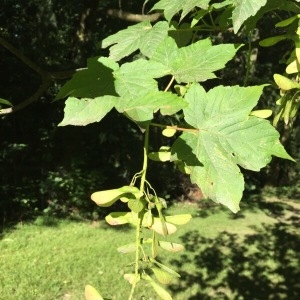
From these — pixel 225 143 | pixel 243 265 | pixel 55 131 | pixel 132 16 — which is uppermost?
pixel 132 16

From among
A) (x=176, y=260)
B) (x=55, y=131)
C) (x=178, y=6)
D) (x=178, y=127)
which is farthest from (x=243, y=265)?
(x=178, y=127)

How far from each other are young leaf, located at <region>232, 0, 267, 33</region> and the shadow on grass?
12.2 ft

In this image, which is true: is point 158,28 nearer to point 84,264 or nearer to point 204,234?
point 84,264

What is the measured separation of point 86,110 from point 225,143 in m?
0.28

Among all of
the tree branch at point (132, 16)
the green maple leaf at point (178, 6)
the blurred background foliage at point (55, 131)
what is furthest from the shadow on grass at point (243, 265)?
the green maple leaf at point (178, 6)

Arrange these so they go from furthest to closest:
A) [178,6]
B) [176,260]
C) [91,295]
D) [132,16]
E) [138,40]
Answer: [176,260]
[132,16]
[138,40]
[178,6]
[91,295]

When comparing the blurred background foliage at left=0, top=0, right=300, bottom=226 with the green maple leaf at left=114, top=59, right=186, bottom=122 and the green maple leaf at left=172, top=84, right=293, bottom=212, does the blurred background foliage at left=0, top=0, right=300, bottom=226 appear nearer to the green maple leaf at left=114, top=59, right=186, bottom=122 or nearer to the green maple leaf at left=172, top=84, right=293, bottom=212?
the green maple leaf at left=114, top=59, right=186, bottom=122

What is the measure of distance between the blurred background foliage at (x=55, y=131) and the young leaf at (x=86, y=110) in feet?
18.6

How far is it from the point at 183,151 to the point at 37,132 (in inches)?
259

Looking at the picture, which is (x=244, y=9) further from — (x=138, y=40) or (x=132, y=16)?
(x=132, y=16)

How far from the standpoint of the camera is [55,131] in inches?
284

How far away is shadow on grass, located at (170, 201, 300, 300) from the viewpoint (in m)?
4.55

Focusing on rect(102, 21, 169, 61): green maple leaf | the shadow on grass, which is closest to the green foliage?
rect(102, 21, 169, 61): green maple leaf

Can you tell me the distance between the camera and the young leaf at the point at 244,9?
0.92 metres
